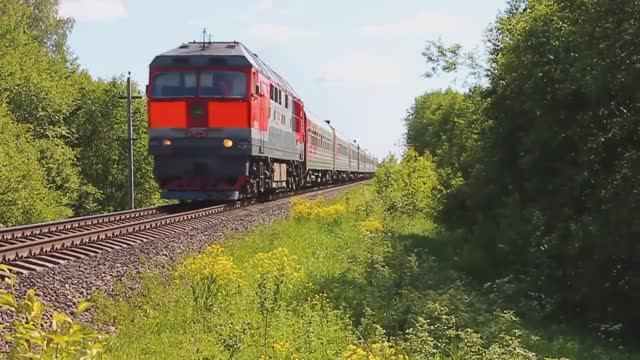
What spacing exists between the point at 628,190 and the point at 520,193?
4317 millimetres

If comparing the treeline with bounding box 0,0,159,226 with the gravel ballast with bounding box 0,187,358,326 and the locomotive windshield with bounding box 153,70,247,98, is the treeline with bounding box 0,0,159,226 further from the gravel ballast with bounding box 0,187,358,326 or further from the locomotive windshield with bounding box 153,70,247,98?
the gravel ballast with bounding box 0,187,358,326

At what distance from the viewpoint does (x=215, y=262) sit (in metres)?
9.09

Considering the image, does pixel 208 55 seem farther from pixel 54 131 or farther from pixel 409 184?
pixel 54 131

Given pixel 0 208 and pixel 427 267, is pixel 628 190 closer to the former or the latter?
pixel 427 267

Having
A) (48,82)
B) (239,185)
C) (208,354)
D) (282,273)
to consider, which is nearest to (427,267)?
(282,273)

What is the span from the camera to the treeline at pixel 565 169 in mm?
10438

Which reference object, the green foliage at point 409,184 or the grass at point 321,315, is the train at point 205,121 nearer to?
the green foliage at point 409,184

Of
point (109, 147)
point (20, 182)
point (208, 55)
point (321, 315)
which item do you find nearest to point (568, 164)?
point (321, 315)

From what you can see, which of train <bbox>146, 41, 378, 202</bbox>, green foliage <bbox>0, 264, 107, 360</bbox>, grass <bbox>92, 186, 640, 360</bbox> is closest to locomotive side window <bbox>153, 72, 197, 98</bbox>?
train <bbox>146, 41, 378, 202</bbox>

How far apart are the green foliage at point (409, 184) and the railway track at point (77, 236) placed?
7.56 metres

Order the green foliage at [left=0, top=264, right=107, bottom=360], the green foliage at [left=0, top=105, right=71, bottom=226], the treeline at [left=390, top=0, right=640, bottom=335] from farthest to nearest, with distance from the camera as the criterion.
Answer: the green foliage at [left=0, top=105, right=71, bottom=226] < the treeline at [left=390, top=0, right=640, bottom=335] < the green foliage at [left=0, top=264, right=107, bottom=360]

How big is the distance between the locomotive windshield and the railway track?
322 cm

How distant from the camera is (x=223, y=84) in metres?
20.4

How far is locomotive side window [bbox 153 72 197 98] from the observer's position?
20562 mm
